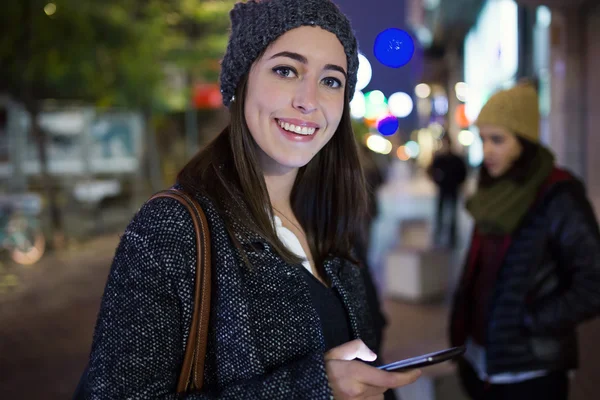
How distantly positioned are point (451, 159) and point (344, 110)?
8.86 m

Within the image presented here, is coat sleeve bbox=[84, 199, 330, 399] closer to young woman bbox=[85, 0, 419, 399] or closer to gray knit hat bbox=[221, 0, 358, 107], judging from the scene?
young woman bbox=[85, 0, 419, 399]

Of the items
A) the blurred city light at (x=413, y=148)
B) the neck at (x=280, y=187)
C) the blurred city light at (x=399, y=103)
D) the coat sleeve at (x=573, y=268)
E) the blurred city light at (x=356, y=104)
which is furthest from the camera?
the blurred city light at (x=413, y=148)

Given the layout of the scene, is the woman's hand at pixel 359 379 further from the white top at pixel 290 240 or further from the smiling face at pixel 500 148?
the smiling face at pixel 500 148

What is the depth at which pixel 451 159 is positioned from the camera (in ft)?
33.5

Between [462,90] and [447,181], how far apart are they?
13.1 metres

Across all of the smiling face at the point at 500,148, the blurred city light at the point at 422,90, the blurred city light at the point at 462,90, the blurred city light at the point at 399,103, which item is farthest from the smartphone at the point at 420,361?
the blurred city light at the point at 422,90

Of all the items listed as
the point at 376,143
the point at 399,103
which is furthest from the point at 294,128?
the point at 399,103

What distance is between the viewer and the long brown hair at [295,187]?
1453 mm

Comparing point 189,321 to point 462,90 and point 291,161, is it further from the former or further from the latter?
point 462,90

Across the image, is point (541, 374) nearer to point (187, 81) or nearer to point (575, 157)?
point (575, 157)

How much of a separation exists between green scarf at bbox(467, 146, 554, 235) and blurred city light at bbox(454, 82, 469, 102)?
19.3 metres

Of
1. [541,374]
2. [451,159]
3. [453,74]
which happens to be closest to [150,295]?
[541,374]

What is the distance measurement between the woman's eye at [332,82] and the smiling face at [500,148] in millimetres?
1404

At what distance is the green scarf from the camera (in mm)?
2510
